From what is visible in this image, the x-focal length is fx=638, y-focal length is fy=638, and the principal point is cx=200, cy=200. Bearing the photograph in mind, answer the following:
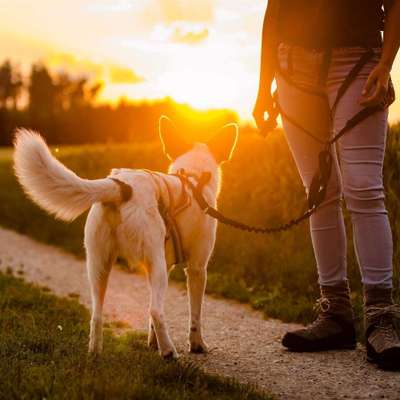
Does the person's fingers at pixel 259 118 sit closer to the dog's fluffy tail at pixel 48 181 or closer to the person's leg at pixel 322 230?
the person's leg at pixel 322 230

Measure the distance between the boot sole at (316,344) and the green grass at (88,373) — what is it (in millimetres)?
978

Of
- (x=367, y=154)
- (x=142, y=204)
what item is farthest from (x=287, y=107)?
(x=142, y=204)

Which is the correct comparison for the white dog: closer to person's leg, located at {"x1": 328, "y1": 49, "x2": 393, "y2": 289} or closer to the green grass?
the green grass

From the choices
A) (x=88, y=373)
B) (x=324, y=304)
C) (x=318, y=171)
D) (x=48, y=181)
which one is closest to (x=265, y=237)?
(x=324, y=304)

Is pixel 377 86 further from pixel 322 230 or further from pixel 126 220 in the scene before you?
pixel 126 220

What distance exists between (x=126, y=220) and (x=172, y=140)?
4.24 feet

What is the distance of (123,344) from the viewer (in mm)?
A: 4438

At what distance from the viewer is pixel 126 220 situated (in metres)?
3.60

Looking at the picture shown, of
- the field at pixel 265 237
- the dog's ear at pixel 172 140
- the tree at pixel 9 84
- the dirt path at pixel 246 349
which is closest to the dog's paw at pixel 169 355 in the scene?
the dirt path at pixel 246 349

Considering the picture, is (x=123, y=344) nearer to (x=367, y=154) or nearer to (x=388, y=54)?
(x=367, y=154)

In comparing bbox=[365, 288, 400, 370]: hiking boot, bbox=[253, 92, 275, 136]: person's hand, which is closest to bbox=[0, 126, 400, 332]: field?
bbox=[365, 288, 400, 370]: hiking boot

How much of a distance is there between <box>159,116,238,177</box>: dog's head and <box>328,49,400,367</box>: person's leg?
1106 millimetres

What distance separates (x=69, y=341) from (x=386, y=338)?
197cm

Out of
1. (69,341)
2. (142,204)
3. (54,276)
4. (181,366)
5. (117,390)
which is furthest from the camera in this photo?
(54,276)
